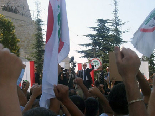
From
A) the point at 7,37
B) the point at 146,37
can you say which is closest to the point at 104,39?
the point at 7,37

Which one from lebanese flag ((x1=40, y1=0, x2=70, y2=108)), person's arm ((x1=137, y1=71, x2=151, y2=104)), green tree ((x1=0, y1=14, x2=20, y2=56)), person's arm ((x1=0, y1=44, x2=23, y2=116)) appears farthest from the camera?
green tree ((x1=0, y1=14, x2=20, y2=56))

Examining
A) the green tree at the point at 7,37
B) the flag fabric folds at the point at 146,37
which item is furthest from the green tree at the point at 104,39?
the flag fabric folds at the point at 146,37

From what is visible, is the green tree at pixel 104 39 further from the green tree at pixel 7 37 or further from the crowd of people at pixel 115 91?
the crowd of people at pixel 115 91

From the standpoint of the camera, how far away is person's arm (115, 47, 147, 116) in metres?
1.47

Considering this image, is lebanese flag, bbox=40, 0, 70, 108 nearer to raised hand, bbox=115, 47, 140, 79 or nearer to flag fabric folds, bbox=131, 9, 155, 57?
raised hand, bbox=115, 47, 140, 79

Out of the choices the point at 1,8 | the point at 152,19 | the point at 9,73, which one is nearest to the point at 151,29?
the point at 152,19

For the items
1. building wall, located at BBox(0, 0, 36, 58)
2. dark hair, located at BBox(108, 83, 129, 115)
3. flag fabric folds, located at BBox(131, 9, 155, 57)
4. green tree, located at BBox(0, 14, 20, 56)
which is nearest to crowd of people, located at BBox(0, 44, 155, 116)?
dark hair, located at BBox(108, 83, 129, 115)

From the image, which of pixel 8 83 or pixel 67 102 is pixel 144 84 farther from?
pixel 8 83

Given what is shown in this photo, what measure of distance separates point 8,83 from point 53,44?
1.55m

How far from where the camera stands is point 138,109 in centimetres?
146

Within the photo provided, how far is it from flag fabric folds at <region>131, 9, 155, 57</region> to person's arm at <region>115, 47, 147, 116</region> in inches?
115

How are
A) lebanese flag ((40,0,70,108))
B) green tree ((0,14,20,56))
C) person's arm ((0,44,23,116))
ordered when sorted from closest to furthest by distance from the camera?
person's arm ((0,44,23,116)) → lebanese flag ((40,0,70,108)) → green tree ((0,14,20,56))

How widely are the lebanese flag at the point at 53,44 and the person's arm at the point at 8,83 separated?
1.27 meters

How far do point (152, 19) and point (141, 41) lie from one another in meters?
0.42
